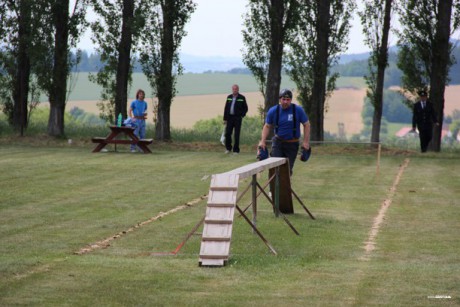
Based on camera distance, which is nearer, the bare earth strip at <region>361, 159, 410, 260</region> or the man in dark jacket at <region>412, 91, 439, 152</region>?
the bare earth strip at <region>361, 159, 410, 260</region>

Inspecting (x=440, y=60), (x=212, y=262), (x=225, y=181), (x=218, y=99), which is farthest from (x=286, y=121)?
(x=218, y=99)

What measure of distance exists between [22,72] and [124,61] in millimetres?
3867

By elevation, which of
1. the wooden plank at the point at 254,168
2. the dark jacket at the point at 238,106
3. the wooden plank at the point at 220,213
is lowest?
the wooden plank at the point at 220,213

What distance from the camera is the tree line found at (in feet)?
118

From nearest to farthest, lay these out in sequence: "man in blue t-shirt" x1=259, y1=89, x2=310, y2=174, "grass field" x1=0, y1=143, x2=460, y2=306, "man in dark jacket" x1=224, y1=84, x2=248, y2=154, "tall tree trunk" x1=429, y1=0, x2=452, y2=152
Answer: "grass field" x1=0, y1=143, x2=460, y2=306 < "man in blue t-shirt" x1=259, y1=89, x2=310, y2=174 < "man in dark jacket" x1=224, y1=84, x2=248, y2=154 < "tall tree trunk" x1=429, y1=0, x2=452, y2=152

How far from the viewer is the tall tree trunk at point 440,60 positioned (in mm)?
35688

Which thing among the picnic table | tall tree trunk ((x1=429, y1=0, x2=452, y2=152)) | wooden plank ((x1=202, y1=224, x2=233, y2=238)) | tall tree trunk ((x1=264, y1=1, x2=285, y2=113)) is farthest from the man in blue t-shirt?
tall tree trunk ((x1=429, y1=0, x2=452, y2=152))

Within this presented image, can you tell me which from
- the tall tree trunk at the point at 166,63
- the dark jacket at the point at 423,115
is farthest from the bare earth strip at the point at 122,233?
the tall tree trunk at the point at 166,63

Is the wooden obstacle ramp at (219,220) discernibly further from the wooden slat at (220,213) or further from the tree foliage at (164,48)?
the tree foliage at (164,48)

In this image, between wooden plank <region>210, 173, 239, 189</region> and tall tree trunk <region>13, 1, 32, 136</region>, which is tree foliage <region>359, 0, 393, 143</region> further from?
wooden plank <region>210, 173, 239, 189</region>

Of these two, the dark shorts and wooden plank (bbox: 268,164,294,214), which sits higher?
the dark shorts

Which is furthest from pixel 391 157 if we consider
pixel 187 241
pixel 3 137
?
pixel 187 241

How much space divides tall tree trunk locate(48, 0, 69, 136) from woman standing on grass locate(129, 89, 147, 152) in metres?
5.37

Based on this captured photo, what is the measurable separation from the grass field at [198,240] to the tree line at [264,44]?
998cm
